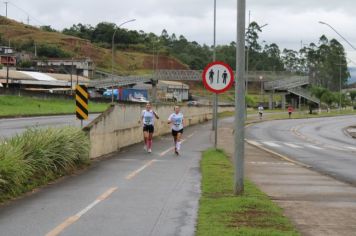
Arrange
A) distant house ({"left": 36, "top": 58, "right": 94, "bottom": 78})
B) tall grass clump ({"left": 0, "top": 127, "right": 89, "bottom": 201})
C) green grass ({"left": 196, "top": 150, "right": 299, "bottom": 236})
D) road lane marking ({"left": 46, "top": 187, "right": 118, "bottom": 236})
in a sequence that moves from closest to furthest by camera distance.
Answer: green grass ({"left": 196, "top": 150, "right": 299, "bottom": 236}), road lane marking ({"left": 46, "top": 187, "right": 118, "bottom": 236}), tall grass clump ({"left": 0, "top": 127, "right": 89, "bottom": 201}), distant house ({"left": 36, "top": 58, "right": 94, "bottom": 78})

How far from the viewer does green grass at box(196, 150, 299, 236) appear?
7543 millimetres

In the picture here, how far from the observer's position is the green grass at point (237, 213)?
754cm

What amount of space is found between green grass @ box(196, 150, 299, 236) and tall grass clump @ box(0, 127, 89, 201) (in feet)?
11.0

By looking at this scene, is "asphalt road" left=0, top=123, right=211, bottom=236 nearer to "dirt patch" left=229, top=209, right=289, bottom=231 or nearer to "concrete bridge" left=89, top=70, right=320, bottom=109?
"dirt patch" left=229, top=209, right=289, bottom=231

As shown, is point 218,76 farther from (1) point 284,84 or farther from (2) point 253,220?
(1) point 284,84

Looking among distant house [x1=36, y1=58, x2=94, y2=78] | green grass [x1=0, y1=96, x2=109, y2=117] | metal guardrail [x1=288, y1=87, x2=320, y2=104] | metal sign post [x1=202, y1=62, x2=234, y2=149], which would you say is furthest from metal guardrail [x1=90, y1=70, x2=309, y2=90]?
metal sign post [x1=202, y1=62, x2=234, y2=149]

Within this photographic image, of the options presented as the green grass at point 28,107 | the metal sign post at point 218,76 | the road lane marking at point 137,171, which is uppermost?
the metal sign post at point 218,76

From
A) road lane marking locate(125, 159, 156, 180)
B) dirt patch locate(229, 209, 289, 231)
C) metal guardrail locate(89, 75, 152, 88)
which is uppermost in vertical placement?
metal guardrail locate(89, 75, 152, 88)

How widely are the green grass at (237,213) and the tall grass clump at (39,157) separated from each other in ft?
11.0

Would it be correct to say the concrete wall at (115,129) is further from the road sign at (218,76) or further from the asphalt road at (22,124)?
the road sign at (218,76)

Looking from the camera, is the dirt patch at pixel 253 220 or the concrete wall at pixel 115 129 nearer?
the dirt patch at pixel 253 220

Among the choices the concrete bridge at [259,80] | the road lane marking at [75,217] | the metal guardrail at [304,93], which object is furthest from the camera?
the metal guardrail at [304,93]

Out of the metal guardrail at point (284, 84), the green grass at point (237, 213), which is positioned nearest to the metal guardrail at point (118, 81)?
the metal guardrail at point (284, 84)

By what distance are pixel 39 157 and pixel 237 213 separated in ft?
18.1
